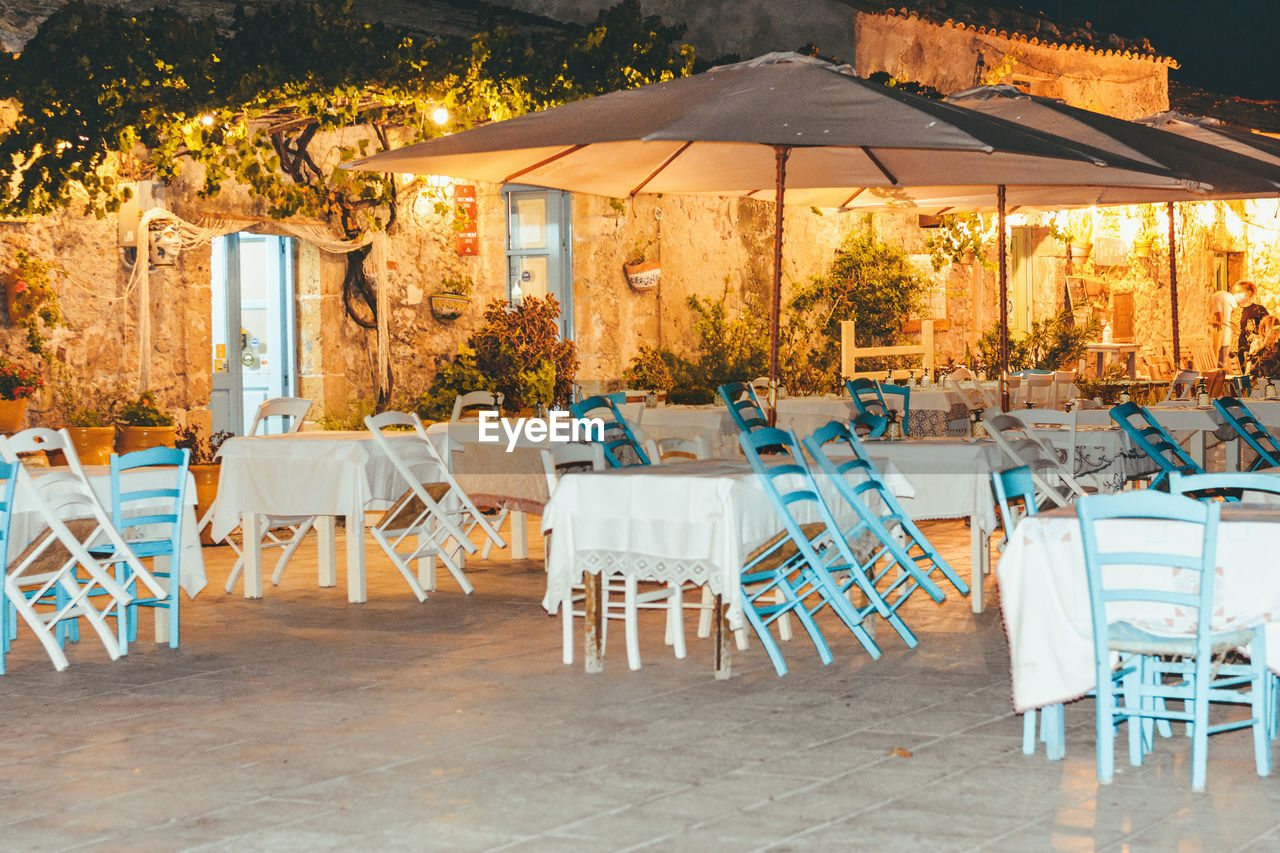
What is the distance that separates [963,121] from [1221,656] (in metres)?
2.85

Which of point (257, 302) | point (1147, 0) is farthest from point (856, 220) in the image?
point (1147, 0)

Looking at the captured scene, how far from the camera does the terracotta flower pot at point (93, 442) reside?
9.16 meters

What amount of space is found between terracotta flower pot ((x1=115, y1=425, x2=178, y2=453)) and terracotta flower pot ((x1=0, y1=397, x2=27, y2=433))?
2.42 feet

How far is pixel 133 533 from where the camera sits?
624cm

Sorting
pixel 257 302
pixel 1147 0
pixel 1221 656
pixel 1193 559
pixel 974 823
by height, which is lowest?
pixel 974 823

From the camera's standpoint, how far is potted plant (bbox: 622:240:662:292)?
13195 mm

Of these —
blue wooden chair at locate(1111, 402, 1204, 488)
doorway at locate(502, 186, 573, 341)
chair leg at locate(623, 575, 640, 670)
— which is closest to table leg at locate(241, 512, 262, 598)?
chair leg at locate(623, 575, 640, 670)

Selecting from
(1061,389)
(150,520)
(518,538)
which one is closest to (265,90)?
(518,538)

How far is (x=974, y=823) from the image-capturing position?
358 centimetres

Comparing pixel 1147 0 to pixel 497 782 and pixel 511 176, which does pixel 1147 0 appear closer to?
pixel 511 176

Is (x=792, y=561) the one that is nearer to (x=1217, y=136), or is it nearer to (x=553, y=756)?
(x=553, y=756)

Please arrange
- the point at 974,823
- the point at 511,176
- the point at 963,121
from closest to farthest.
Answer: the point at 974,823 → the point at 963,121 → the point at 511,176

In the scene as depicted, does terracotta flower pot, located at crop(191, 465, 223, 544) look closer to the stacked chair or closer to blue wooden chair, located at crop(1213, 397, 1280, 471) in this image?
the stacked chair

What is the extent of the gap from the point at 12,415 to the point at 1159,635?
6.90 m
